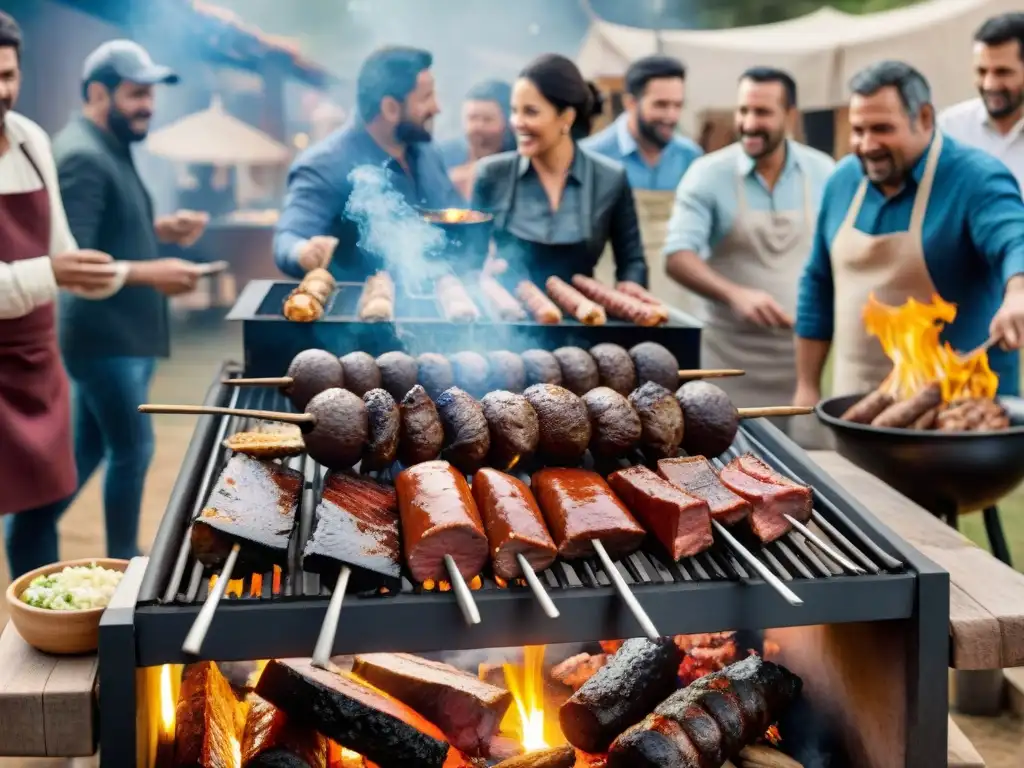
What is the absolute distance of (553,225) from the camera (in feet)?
15.1

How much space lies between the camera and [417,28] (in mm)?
12789

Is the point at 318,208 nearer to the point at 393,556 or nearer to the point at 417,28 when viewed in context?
the point at 393,556

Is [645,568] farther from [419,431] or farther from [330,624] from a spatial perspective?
[330,624]

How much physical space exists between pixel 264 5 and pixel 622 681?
1583 cm

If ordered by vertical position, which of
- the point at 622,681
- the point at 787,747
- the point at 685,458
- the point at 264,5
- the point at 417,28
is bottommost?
the point at 787,747

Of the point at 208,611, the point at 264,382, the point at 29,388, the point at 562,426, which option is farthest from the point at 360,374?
the point at 29,388

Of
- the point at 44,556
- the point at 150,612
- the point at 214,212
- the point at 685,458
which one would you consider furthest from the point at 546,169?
the point at 214,212

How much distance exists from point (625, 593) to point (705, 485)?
0.54 meters

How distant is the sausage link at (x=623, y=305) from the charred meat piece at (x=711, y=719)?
119 cm

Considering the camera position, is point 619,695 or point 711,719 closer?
point 711,719

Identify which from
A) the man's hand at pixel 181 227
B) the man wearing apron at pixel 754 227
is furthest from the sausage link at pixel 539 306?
the man's hand at pixel 181 227

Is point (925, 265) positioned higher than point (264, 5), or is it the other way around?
point (264, 5)

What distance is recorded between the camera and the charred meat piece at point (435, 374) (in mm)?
2844

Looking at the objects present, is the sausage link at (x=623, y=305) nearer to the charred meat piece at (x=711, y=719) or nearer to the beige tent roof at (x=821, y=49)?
the charred meat piece at (x=711, y=719)
